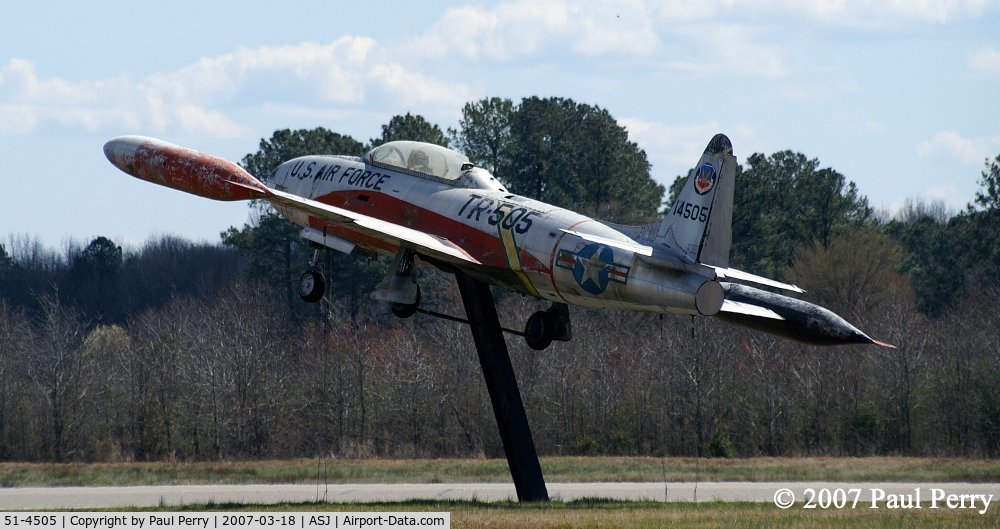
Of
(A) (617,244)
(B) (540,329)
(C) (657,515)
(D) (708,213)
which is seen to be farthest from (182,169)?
Answer: (C) (657,515)

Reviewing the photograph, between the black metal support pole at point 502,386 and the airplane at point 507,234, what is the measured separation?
3.19ft

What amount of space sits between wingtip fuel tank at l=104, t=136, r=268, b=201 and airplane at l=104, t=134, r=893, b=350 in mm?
27

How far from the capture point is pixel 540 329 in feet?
101

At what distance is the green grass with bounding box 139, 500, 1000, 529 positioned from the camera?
27750 millimetres

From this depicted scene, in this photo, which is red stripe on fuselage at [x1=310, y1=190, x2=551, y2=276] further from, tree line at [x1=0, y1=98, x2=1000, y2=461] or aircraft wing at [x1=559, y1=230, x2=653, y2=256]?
tree line at [x1=0, y1=98, x2=1000, y2=461]

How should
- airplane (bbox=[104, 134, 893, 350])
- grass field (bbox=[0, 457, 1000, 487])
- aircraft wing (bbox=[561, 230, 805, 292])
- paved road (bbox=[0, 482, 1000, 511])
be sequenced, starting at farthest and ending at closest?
grass field (bbox=[0, 457, 1000, 487]) < paved road (bbox=[0, 482, 1000, 511]) < airplane (bbox=[104, 134, 893, 350]) < aircraft wing (bbox=[561, 230, 805, 292])

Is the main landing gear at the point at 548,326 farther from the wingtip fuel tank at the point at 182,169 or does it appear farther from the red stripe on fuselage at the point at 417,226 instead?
the wingtip fuel tank at the point at 182,169

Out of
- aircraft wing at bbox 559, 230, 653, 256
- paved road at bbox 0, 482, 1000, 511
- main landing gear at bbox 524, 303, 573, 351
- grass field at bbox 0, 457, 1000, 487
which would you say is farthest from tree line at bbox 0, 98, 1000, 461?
aircraft wing at bbox 559, 230, 653, 256

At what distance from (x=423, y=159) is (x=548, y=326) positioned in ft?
14.9

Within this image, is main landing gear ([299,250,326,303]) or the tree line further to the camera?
the tree line

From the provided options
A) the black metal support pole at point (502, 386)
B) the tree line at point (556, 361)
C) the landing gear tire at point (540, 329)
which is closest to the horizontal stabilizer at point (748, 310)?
the landing gear tire at point (540, 329)

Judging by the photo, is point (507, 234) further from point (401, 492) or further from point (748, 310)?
point (401, 492)

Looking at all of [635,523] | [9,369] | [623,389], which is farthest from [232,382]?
[635,523]

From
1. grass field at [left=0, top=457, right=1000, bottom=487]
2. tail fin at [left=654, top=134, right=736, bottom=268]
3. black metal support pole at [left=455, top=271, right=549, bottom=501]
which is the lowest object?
grass field at [left=0, top=457, right=1000, bottom=487]
